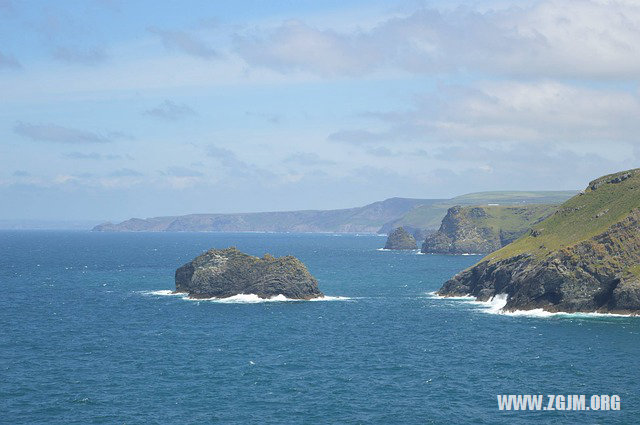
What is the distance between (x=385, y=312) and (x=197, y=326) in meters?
39.0

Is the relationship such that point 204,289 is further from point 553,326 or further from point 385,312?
point 553,326

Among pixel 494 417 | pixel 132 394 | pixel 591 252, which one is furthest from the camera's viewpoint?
pixel 591 252

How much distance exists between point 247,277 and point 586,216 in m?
77.0

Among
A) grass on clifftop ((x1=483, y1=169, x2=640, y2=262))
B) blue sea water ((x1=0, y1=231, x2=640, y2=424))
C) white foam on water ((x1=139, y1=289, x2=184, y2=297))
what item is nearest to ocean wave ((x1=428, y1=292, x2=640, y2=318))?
blue sea water ((x1=0, y1=231, x2=640, y2=424))

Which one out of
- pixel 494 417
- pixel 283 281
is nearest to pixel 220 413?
pixel 494 417

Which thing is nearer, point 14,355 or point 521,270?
point 14,355

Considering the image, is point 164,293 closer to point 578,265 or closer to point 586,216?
point 578,265

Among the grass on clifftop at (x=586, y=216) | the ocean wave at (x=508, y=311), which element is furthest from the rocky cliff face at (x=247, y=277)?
the grass on clifftop at (x=586, y=216)

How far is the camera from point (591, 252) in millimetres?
141000

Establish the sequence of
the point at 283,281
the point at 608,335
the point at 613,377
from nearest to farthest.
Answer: the point at 613,377 → the point at 608,335 → the point at 283,281

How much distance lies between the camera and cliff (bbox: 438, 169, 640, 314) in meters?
135

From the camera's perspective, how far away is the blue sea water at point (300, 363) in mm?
75312

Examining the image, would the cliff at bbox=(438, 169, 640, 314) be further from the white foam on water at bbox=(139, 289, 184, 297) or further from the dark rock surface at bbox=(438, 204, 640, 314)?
the white foam on water at bbox=(139, 289, 184, 297)

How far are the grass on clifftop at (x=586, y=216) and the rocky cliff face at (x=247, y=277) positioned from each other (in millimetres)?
44639
